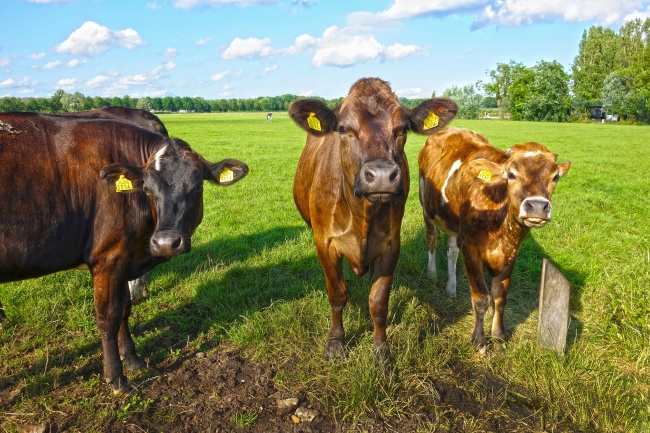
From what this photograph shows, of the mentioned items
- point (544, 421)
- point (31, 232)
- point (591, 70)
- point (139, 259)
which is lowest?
point (544, 421)

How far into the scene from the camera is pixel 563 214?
9.58 m

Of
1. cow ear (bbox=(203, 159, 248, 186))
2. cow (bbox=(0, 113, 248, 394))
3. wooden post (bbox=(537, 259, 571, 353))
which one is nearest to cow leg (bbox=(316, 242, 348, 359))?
cow ear (bbox=(203, 159, 248, 186))

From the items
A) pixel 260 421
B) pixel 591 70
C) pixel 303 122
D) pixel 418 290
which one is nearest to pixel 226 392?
pixel 260 421

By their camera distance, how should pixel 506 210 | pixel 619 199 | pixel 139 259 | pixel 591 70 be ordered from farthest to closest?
pixel 591 70 < pixel 619 199 < pixel 506 210 < pixel 139 259

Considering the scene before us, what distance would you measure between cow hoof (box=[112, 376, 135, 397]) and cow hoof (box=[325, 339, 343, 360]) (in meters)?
1.73

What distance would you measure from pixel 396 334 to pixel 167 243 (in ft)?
7.61

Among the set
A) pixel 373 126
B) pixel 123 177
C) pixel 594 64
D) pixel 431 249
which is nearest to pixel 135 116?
pixel 123 177

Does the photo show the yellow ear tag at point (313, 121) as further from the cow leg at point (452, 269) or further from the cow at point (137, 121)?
the cow leg at point (452, 269)

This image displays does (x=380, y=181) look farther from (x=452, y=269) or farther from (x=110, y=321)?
(x=452, y=269)

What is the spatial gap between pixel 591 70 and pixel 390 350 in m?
91.9

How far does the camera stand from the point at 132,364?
4164 millimetres

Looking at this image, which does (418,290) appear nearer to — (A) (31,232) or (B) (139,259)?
(B) (139,259)

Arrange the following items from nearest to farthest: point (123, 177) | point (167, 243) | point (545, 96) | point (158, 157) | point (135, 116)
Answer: point (167, 243), point (123, 177), point (158, 157), point (135, 116), point (545, 96)

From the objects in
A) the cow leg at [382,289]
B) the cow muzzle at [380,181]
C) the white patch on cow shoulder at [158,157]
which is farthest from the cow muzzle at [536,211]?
the white patch on cow shoulder at [158,157]
